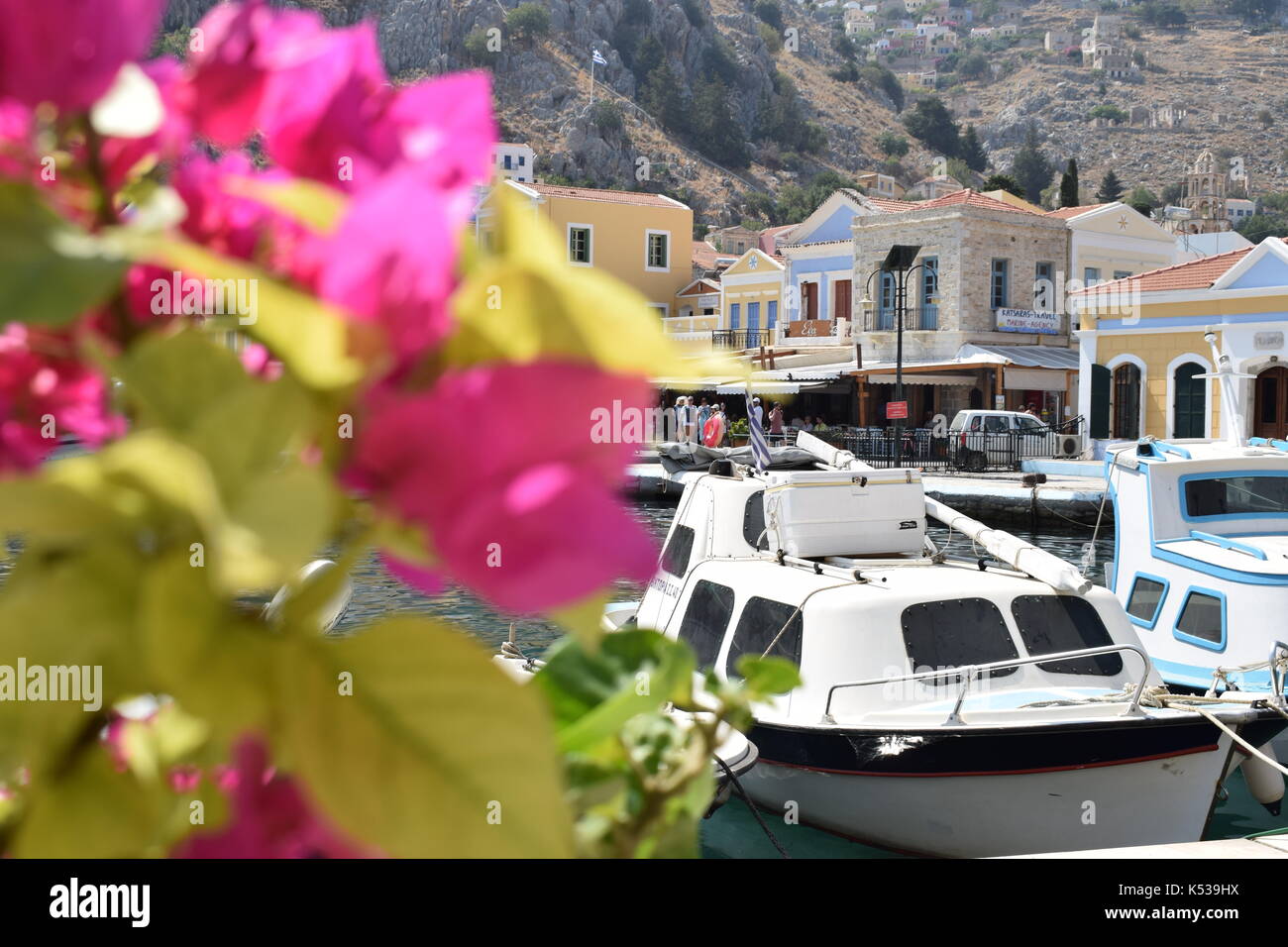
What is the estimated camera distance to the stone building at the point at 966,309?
30.7 metres

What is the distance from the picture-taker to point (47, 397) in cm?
39

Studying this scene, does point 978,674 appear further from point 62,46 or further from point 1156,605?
point 62,46

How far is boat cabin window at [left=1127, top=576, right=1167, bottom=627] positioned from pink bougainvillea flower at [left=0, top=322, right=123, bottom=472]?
10.1 m

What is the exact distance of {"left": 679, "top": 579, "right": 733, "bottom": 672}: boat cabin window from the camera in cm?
789

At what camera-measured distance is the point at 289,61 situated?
39 cm

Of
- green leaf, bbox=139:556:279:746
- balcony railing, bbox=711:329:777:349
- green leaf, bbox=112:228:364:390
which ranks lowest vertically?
green leaf, bbox=139:556:279:746

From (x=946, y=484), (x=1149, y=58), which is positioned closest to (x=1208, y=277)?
(x=946, y=484)

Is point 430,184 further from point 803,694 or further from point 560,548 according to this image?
point 803,694

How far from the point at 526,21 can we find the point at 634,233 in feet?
166

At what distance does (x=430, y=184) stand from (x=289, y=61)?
9cm


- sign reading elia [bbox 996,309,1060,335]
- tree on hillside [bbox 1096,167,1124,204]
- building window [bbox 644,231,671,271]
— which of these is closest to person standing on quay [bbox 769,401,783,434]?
sign reading elia [bbox 996,309,1060,335]

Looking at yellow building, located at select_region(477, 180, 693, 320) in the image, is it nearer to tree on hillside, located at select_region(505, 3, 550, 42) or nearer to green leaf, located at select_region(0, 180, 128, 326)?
green leaf, located at select_region(0, 180, 128, 326)

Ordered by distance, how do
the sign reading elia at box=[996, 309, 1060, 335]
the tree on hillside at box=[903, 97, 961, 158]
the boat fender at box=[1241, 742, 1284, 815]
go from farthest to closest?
1. the tree on hillside at box=[903, 97, 961, 158]
2. the sign reading elia at box=[996, 309, 1060, 335]
3. the boat fender at box=[1241, 742, 1284, 815]

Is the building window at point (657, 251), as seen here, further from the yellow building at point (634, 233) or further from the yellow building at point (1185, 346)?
the yellow building at point (1185, 346)
